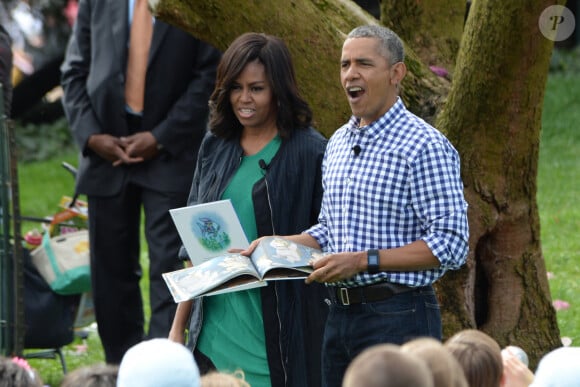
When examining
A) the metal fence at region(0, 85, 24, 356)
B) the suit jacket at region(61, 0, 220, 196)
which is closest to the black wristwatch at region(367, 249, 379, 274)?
the suit jacket at region(61, 0, 220, 196)

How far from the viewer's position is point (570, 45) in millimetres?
18141

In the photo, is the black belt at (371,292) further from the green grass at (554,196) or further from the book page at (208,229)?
the green grass at (554,196)

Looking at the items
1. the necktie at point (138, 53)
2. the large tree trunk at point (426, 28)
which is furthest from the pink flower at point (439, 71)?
the necktie at point (138, 53)

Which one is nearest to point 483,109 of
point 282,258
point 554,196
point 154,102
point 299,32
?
point 299,32

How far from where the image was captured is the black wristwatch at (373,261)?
4.22m

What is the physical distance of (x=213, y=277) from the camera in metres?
4.45

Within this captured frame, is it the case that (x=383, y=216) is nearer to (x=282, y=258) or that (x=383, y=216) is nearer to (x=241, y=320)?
(x=282, y=258)

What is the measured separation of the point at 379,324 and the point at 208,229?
33.5 inches

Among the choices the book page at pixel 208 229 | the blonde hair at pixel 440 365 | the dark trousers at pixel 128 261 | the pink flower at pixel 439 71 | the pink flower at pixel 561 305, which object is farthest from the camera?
the pink flower at pixel 561 305

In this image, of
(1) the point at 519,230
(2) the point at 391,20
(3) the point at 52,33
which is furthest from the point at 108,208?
(3) the point at 52,33

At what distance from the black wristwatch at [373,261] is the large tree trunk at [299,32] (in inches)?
59.4

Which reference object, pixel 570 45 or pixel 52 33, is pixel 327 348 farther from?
pixel 570 45

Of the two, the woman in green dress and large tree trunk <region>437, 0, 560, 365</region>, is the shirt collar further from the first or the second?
large tree trunk <region>437, 0, 560, 365</region>

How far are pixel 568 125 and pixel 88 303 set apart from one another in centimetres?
797
